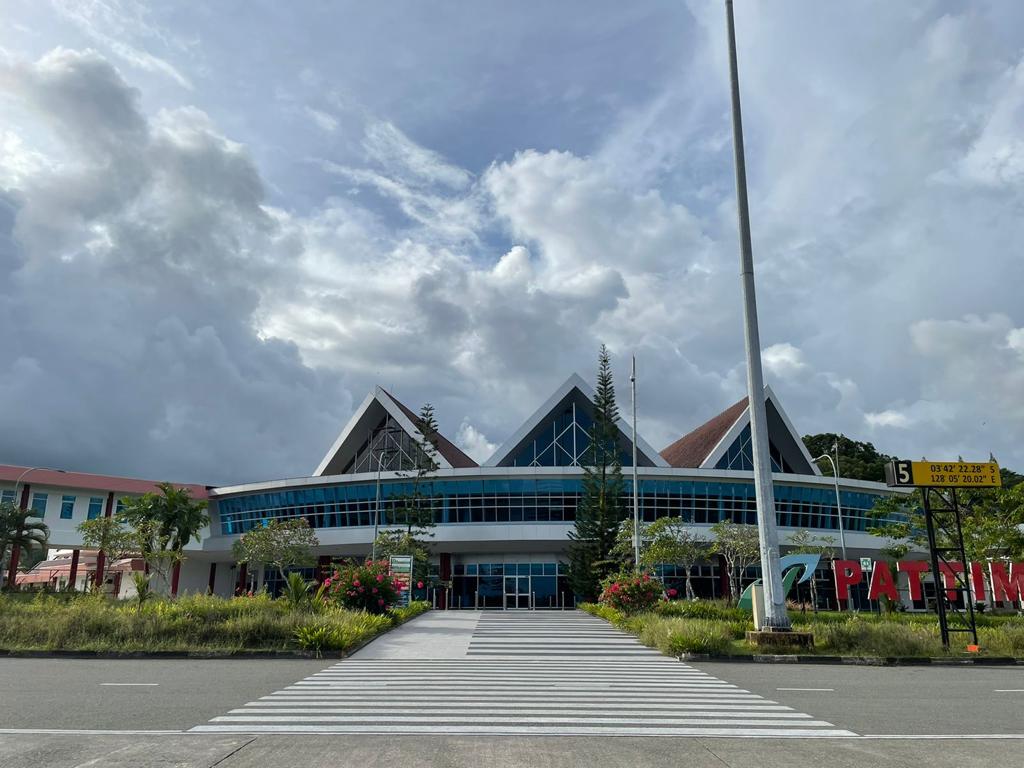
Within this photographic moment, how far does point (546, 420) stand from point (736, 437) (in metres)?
14.5

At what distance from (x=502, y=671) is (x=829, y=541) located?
43.3m

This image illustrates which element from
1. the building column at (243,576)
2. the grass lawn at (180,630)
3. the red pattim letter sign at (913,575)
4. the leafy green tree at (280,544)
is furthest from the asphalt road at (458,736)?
the building column at (243,576)

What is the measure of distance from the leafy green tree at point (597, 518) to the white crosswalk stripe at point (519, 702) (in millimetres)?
29629

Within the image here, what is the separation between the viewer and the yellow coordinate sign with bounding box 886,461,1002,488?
19.6 metres

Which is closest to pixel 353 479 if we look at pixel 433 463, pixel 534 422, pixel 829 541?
pixel 433 463

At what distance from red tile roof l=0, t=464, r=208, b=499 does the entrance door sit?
89.0 feet

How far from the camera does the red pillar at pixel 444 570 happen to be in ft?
169

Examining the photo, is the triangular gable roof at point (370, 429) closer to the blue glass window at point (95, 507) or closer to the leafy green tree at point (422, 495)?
the leafy green tree at point (422, 495)

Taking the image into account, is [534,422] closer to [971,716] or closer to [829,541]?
[829,541]

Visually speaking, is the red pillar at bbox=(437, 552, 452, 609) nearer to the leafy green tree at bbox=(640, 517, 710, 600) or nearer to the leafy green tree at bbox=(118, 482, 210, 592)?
the leafy green tree at bbox=(640, 517, 710, 600)

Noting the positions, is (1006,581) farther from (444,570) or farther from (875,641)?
(444,570)

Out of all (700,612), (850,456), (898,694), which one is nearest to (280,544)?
(700,612)

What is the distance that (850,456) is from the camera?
9269 centimetres

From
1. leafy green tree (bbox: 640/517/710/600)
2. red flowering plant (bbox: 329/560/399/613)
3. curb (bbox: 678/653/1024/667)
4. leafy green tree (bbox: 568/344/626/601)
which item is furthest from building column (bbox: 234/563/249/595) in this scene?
curb (bbox: 678/653/1024/667)
